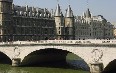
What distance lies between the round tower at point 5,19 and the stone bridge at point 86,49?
2181 cm

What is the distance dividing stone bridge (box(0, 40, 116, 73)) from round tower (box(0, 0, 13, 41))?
859 inches

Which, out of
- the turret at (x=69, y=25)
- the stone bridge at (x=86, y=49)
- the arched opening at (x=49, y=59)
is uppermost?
the turret at (x=69, y=25)

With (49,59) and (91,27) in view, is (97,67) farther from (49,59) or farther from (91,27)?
(91,27)

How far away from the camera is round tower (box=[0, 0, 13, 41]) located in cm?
8575

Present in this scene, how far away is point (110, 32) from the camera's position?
15462 centimetres

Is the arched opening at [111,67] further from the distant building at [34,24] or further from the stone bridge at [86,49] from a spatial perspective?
the distant building at [34,24]

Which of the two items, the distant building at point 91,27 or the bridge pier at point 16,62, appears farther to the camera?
the distant building at point 91,27

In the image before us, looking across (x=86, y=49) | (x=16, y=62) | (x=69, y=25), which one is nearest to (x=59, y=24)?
(x=69, y=25)

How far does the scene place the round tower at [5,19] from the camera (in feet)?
281

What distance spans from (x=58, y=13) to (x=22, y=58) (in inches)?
1654

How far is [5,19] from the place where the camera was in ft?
285

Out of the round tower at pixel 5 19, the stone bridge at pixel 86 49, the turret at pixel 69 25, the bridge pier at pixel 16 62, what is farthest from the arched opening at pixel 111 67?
the turret at pixel 69 25

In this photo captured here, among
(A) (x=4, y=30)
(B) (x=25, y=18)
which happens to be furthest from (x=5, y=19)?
(B) (x=25, y=18)

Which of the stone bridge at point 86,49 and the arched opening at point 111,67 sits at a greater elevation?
the stone bridge at point 86,49
